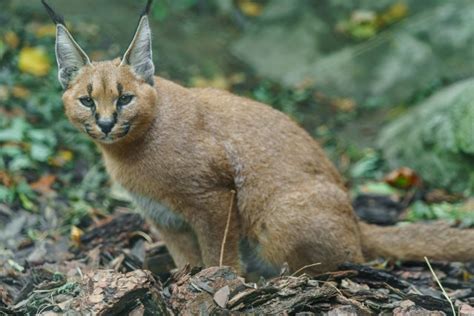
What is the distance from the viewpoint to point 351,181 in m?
12.4

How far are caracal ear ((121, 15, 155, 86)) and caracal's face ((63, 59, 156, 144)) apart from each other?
0.06 meters

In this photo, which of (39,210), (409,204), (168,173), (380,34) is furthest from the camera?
(380,34)

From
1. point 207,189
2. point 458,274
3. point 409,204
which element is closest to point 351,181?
point 409,204

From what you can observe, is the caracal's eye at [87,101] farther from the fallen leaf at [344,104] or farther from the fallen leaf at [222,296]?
the fallen leaf at [344,104]

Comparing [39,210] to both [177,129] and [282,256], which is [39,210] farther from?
[282,256]

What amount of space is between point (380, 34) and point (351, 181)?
4.52 m

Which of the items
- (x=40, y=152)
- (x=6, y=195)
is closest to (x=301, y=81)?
(x=40, y=152)

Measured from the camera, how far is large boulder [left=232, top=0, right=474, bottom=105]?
47.6 feet

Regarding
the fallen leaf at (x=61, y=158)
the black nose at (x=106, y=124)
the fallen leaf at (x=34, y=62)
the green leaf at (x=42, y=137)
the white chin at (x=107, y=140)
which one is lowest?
the fallen leaf at (x=61, y=158)

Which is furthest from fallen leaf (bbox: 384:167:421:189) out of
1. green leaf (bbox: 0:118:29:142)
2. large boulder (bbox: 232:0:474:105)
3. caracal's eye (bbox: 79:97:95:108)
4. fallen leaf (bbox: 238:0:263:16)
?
fallen leaf (bbox: 238:0:263:16)

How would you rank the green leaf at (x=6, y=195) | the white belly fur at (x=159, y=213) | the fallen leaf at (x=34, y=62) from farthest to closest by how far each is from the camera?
the fallen leaf at (x=34, y=62), the green leaf at (x=6, y=195), the white belly fur at (x=159, y=213)

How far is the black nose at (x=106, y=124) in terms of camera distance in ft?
25.0

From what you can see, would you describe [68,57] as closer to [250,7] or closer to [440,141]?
[440,141]

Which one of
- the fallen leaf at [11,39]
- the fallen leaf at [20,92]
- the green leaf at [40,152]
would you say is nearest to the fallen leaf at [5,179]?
the green leaf at [40,152]
